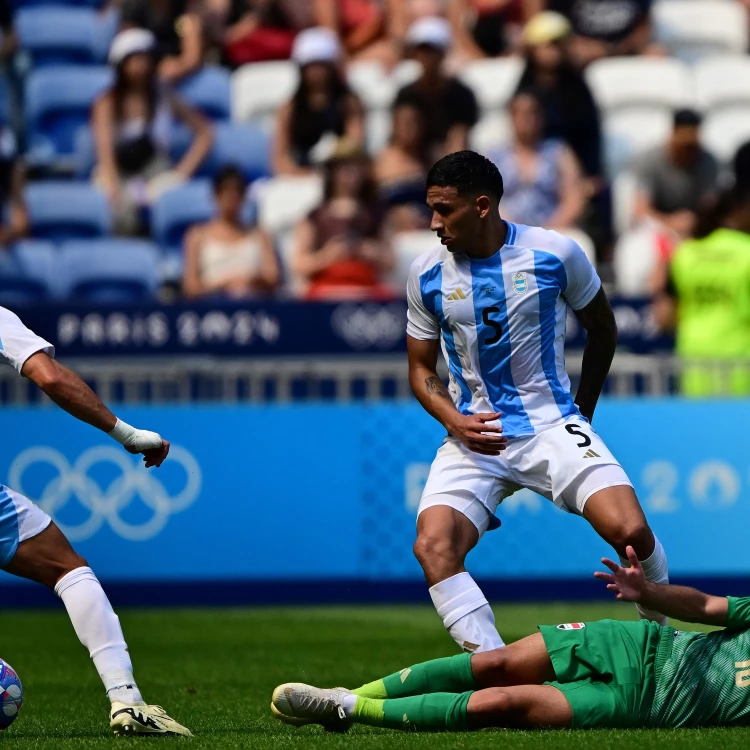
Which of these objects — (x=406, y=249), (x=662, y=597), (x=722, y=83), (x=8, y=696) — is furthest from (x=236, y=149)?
(x=662, y=597)

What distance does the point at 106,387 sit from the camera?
1221 cm

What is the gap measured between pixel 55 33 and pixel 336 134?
12.4 ft

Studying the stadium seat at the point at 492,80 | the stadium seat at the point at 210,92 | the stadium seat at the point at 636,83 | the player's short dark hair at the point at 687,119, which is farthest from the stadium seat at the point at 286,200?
the player's short dark hair at the point at 687,119

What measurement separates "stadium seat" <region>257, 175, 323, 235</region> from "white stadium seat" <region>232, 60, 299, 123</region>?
160cm

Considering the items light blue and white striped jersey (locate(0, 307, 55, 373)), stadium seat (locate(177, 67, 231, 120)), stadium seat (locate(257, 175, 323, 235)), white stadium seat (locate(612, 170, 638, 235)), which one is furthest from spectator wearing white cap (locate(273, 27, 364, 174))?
light blue and white striped jersey (locate(0, 307, 55, 373))

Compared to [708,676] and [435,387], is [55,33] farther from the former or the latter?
[708,676]

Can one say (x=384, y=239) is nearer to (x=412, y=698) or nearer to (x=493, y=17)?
(x=493, y=17)

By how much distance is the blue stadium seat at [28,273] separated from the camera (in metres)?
14.5

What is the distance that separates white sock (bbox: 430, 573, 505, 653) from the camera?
666 cm

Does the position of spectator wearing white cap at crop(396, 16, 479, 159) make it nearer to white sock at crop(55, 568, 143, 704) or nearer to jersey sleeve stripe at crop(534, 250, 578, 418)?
jersey sleeve stripe at crop(534, 250, 578, 418)

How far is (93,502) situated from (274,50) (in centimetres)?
775

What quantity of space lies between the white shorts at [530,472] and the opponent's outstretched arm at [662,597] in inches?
43.0

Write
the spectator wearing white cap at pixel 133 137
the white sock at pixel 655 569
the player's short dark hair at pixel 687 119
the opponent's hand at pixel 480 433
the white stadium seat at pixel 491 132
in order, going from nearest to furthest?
the white sock at pixel 655 569 → the opponent's hand at pixel 480 433 → the player's short dark hair at pixel 687 119 → the spectator wearing white cap at pixel 133 137 → the white stadium seat at pixel 491 132

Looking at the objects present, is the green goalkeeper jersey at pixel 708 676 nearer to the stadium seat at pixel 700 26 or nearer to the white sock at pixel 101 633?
the white sock at pixel 101 633
